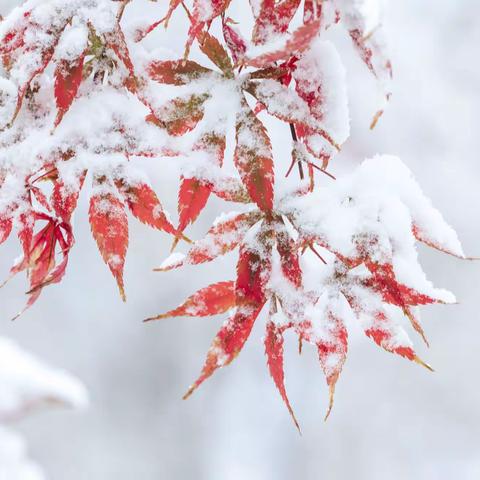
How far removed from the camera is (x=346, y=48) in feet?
11.3

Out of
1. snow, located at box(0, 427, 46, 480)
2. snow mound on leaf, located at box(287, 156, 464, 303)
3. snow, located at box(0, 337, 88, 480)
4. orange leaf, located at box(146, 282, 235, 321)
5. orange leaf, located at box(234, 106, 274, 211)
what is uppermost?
orange leaf, located at box(234, 106, 274, 211)

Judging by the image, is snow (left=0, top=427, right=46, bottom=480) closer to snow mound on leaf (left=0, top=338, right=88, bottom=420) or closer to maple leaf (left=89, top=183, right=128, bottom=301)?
snow mound on leaf (left=0, top=338, right=88, bottom=420)

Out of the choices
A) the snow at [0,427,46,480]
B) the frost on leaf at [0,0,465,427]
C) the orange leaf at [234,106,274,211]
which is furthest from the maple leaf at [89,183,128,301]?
the snow at [0,427,46,480]

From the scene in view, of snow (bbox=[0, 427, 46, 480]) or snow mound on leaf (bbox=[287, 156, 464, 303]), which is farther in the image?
snow (bbox=[0, 427, 46, 480])

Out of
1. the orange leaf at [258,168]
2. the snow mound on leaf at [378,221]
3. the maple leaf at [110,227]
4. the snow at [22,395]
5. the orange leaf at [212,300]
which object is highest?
the orange leaf at [258,168]

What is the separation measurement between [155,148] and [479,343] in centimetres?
445

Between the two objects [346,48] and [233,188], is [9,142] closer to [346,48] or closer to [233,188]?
[233,188]

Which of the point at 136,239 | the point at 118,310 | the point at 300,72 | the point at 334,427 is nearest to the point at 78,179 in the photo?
the point at 300,72

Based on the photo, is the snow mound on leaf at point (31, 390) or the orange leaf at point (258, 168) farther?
the snow mound on leaf at point (31, 390)

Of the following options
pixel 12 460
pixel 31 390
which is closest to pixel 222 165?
pixel 31 390

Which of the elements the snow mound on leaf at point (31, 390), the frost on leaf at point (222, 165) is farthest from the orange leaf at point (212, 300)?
the snow mound on leaf at point (31, 390)

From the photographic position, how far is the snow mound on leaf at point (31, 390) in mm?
639

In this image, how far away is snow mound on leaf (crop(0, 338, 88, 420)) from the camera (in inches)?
25.1

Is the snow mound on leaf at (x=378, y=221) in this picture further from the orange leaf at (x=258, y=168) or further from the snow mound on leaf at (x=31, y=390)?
the snow mound on leaf at (x=31, y=390)
